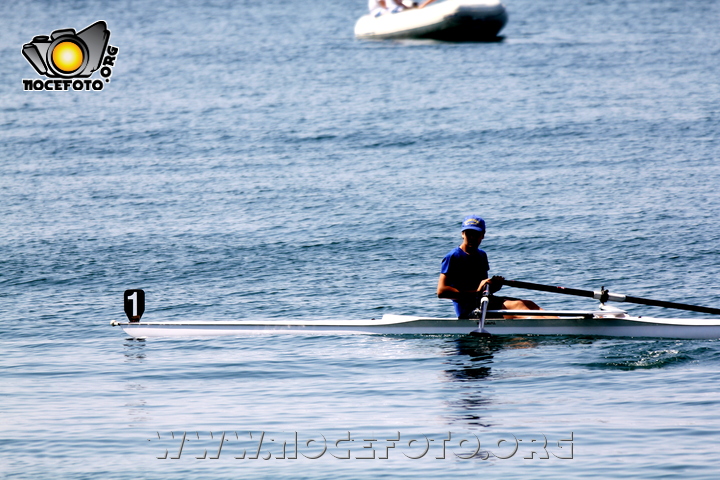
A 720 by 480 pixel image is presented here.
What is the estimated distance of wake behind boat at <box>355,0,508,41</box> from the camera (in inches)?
2151

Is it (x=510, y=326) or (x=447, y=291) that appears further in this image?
(x=510, y=326)

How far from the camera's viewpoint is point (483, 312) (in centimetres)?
1370

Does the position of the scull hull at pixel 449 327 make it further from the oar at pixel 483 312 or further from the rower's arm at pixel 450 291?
the rower's arm at pixel 450 291

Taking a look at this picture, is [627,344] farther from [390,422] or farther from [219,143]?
[219,143]

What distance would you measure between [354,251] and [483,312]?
7435 mm

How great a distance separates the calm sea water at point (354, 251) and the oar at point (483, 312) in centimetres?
21

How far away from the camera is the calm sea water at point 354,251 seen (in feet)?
34.6

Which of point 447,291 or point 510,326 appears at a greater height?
point 447,291

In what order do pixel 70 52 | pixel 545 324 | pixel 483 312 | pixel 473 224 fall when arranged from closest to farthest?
pixel 473 224 → pixel 483 312 → pixel 545 324 → pixel 70 52

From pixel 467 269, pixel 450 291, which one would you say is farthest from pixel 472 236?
pixel 450 291

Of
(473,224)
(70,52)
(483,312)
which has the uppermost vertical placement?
(70,52)

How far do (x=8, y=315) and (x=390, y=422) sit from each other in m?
8.64

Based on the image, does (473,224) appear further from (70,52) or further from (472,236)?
(70,52)

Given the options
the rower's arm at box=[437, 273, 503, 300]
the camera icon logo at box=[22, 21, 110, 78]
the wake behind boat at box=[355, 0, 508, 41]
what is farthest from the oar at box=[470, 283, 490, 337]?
the wake behind boat at box=[355, 0, 508, 41]
